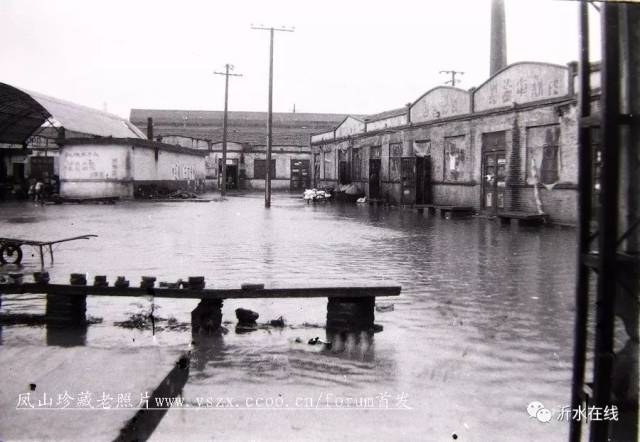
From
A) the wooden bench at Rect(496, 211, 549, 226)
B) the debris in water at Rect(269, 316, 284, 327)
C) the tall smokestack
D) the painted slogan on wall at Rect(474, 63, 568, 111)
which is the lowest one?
the debris in water at Rect(269, 316, 284, 327)

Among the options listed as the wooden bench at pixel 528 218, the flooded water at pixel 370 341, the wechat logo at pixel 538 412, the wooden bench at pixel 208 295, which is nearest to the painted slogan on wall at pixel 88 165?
the flooded water at pixel 370 341

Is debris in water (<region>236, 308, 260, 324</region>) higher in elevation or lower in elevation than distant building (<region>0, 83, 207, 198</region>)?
lower

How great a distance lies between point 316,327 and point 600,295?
3156mm

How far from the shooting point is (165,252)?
1016cm

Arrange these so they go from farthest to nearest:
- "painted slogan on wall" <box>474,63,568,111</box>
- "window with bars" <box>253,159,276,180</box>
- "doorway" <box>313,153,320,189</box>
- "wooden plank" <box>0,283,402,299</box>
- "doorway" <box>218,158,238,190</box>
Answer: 1. "doorway" <box>218,158,238,190</box>
2. "window with bars" <box>253,159,276,180</box>
3. "doorway" <box>313,153,320,189</box>
4. "painted slogan on wall" <box>474,63,568,111</box>
5. "wooden plank" <box>0,283,402,299</box>

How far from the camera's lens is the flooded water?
3396 millimetres

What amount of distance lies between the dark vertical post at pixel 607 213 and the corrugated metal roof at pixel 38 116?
20.9 metres

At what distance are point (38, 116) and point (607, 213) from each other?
103ft

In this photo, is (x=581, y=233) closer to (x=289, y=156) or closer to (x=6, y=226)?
(x=6, y=226)

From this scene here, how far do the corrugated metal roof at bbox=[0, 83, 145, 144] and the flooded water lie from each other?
14.9 meters

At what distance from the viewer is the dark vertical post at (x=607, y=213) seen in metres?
2.63

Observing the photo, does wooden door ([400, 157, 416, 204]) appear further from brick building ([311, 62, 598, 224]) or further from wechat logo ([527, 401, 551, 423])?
wechat logo ([527, 401, 551, 423])

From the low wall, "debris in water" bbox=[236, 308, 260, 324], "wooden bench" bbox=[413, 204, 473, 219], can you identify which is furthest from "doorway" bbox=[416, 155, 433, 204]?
"debris in water" bbox=[236, 308, 260, 324]

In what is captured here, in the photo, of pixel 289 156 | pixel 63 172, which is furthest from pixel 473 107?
pixel 289 156
